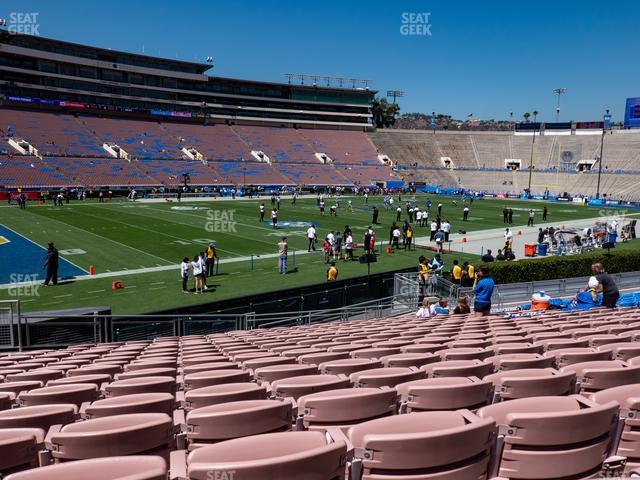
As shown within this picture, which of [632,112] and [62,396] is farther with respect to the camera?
[632,112]

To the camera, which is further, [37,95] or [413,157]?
[413,157]

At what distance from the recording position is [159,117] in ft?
263

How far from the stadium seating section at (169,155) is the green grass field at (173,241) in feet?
40.5

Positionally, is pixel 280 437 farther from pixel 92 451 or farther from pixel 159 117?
pixel 159 117

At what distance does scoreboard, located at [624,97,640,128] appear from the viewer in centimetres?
7812

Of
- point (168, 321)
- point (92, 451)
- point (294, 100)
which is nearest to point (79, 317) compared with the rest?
point (168, 321)

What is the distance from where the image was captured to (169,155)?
69.0 metres

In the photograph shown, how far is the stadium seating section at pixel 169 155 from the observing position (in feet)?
187

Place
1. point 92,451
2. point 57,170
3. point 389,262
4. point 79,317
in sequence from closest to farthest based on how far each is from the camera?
point 92,451 → point 79,317 → point 389,262 → point 57,170

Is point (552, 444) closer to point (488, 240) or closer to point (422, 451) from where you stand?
point (422, 451)

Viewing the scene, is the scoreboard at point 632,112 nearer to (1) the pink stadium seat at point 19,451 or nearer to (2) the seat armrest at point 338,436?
(2) the seat armrest at point 338,436

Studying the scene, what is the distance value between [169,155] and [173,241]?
4355 centimetres

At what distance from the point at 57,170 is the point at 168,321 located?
5139cm

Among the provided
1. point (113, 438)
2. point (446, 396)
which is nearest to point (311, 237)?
point (446, 396)
